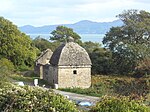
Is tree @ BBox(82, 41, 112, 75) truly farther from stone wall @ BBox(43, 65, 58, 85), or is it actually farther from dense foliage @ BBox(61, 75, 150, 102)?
stone wall @ BBox(43, 65, 58, 85)

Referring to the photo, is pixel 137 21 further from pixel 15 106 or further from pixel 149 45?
pixel 15 106

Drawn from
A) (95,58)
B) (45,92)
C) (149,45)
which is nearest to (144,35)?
(149,45)

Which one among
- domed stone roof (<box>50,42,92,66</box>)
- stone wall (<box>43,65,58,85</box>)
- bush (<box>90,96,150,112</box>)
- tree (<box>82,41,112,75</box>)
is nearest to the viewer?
bush (<box>90,96,150,112</box>)

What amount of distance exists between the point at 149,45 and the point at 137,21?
121 inches

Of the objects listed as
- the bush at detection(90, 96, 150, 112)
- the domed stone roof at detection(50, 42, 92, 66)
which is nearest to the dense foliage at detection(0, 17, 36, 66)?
the domed stone roof at detection(50, 42, 92, 66)

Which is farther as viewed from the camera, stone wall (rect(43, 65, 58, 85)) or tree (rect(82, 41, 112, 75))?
tree (rect(82, 41, 112, 75))

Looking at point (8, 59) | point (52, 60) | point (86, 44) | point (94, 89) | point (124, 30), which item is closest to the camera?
point (94, 89)

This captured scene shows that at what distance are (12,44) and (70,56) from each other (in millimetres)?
15325

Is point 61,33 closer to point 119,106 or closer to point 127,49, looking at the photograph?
point 127,49

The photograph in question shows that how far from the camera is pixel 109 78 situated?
4312cm

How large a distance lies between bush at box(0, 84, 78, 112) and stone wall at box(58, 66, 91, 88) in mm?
27972

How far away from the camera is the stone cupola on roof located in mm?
40906

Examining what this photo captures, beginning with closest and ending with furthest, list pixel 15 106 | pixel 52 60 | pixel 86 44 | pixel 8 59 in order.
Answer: pixel 15 106
pixel 52 60
pixel 8 59
pixel 86 44

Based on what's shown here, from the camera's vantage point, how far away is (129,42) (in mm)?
46969
